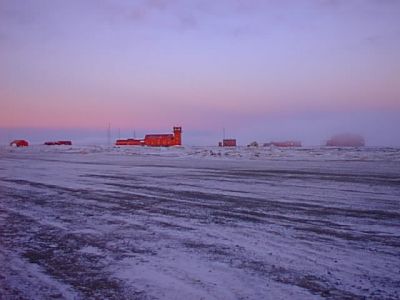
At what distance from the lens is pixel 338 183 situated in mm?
14453

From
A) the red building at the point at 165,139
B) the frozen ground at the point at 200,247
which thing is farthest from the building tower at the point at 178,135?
the frozen ground at the point at 200,247

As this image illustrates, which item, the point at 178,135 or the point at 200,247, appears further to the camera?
the point at 178,135

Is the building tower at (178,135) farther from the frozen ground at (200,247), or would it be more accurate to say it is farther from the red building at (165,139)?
the frozen ground at (200,247)

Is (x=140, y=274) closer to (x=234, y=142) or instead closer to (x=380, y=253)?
(x=380, y=253)

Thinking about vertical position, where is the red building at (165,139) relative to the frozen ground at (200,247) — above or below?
above

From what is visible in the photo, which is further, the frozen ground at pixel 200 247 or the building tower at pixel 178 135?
the building tower at pixel 178 135

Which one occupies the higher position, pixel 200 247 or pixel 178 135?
pixel 178 135

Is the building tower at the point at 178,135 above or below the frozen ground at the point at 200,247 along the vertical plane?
above

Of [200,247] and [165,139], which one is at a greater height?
[165,139]

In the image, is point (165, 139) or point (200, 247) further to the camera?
point (165, 139)

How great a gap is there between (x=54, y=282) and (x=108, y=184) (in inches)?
402

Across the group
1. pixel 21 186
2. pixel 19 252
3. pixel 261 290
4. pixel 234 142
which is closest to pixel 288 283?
pixel 261 290

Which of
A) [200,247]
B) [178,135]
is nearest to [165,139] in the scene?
[178,135]

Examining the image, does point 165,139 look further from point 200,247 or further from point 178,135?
point 200,247
